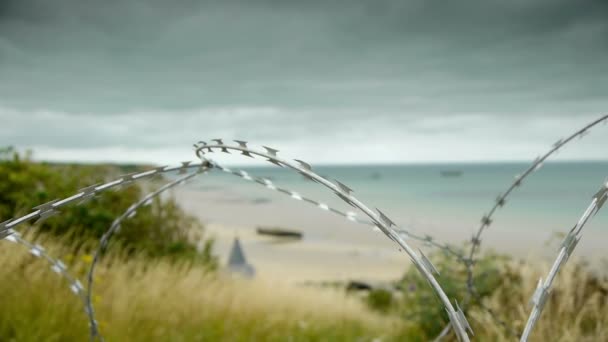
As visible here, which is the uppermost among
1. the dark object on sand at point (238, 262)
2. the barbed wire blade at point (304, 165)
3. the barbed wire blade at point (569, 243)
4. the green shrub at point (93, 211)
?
the barbed wire blade at point (304, 165)

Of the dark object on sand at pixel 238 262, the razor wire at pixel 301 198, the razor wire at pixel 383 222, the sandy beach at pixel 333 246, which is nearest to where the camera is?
the razor wire at pixel 383 222

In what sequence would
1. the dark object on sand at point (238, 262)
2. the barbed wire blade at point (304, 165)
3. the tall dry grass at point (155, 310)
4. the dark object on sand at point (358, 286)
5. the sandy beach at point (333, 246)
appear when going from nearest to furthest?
the barbed wire blade at point (304, 165), the tall dry grass at point (155, 310), the dark object on sand at point (238, 262), the dark object on sand at point (358, 286), the sandy beach at point (333, 246)

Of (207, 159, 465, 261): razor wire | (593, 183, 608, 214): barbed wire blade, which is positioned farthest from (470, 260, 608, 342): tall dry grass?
(593, 183, 608, 214): barbed wire blade

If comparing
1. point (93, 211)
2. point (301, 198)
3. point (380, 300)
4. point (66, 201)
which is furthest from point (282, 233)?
point (66, 201)

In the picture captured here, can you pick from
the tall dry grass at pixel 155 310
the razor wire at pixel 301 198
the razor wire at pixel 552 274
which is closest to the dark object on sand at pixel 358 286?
the tall dry grass at pixel 155 310

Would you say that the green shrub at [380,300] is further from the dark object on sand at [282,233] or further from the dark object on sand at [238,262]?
the dark object on sand at [282,233]

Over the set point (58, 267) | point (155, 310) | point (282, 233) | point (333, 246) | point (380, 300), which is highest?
point (58, 267)

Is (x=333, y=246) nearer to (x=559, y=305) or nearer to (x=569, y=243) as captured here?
(x=559, y=305)

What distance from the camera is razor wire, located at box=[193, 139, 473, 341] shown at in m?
0.78

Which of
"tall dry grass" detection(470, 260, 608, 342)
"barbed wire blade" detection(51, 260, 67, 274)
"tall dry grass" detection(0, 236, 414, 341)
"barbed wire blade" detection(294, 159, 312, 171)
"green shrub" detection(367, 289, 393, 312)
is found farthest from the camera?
"green shrub" detection(367, 289, 393, 312)

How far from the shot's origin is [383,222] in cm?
84

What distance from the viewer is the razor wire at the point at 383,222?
0.78m

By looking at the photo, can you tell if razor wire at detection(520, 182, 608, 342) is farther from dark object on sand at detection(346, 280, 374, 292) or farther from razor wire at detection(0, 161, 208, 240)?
dark object on sand at detection(346, 280, 374, 292)

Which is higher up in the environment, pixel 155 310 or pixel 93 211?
pixel 93 211
